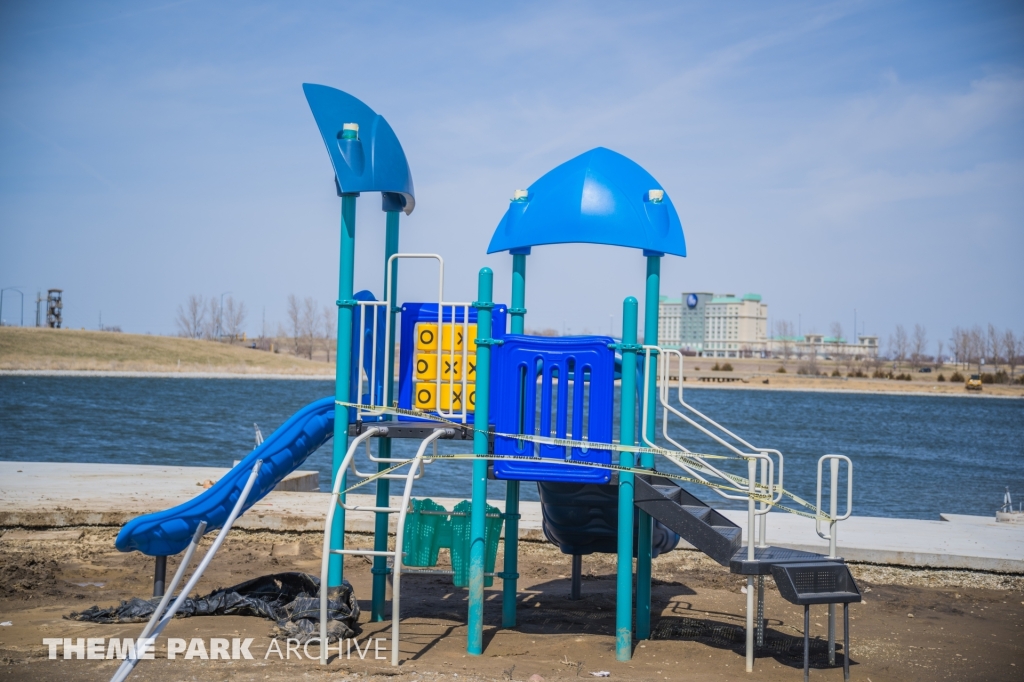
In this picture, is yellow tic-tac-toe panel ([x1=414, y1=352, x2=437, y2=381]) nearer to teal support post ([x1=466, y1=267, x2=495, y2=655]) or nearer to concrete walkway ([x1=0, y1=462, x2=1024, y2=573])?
teal support post ([x1=466, y1=267, x2=495, y2=655])

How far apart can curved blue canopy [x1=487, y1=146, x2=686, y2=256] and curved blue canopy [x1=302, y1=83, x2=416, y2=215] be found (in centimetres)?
123

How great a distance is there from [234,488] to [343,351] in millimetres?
1669

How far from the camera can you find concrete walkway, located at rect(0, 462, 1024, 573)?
1005 centimetres

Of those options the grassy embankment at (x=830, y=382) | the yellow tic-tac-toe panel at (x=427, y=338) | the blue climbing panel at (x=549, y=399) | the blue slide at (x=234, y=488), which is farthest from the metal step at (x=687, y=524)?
the grassy embankment at (x=830, y=382)

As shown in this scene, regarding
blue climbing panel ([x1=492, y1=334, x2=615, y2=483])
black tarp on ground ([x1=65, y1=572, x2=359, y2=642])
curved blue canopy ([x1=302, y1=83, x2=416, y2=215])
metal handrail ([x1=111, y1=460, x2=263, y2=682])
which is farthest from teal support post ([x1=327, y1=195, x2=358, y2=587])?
blue climbing panel ([x1=492, y1=334, x2=615, y2=483])

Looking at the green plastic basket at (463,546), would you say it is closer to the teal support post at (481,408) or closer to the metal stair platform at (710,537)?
the teal support post at (481,408)

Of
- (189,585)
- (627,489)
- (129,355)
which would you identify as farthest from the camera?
(129,355)

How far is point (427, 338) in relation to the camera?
823cm

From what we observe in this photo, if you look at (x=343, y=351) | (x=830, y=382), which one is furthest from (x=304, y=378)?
(x=343, y=351)

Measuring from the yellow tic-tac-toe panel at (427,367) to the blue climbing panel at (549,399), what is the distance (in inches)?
29.6

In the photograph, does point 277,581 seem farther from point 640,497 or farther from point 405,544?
point 640,497

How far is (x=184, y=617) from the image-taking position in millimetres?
8133

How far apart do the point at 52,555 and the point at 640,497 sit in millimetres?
7167

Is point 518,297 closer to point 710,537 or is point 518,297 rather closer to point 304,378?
point 710,537
